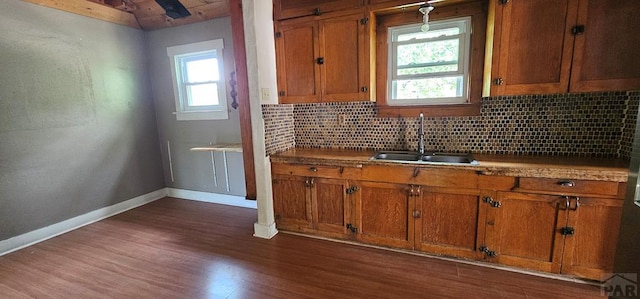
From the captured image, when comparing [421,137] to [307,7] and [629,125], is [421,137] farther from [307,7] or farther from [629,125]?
[307,7]

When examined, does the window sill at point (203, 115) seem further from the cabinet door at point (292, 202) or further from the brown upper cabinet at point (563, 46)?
the brown upper cabinet at point (563, 46)

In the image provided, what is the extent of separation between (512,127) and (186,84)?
3.79 metres

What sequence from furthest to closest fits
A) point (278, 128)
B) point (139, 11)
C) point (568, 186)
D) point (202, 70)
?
point (202, 70)
point (139, 11)
point (278, 128)
point (568, 186)

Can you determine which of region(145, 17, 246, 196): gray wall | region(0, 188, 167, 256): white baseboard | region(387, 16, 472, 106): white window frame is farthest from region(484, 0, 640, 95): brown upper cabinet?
region(0, 188, 167, 256): white baseboard

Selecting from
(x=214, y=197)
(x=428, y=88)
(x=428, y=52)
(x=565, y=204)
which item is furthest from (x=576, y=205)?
(x=214, y=197)

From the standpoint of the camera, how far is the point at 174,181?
4086mm

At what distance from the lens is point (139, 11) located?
137 inches

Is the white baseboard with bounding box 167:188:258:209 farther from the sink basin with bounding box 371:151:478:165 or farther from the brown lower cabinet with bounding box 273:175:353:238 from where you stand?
the sink basin with bounding box 371:151:478:165

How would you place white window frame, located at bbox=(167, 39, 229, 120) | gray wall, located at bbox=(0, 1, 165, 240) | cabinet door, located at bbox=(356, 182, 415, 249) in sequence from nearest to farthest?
cabinet door, located at bbox=(356, 182, 415, 249) → gray wall, located at bbox=(0, 1, 165, 240) → white window frame, located at bbox=(167, 39, 229, 120)

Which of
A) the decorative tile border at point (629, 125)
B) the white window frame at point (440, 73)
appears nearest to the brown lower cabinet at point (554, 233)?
the decorative tile border at point (629, 125)

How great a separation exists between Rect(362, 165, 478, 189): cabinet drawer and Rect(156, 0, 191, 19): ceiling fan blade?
9.29 ft

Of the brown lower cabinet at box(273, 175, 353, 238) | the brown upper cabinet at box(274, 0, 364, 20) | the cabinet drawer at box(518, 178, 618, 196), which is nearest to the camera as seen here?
the cabinet drawer at box(518, 178, 618, 196)

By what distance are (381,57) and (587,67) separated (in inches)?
58.6

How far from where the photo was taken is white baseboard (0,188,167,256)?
2.66 m
